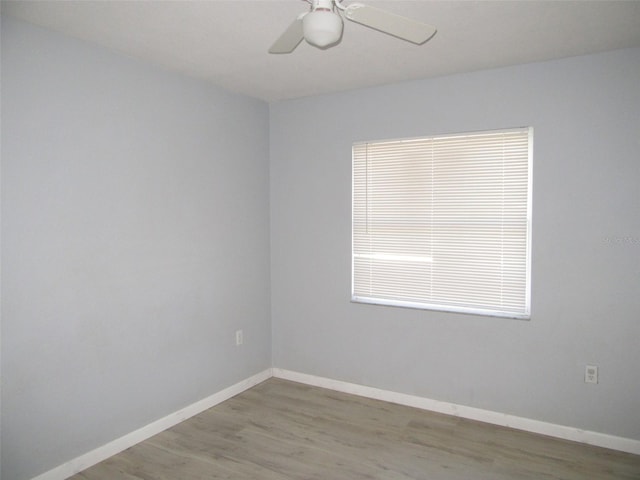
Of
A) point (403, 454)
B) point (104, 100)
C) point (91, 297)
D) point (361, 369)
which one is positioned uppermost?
point (104, 100)

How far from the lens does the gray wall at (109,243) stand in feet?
7.55

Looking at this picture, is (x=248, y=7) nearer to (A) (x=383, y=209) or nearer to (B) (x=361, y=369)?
(A) (x=383, y=209)

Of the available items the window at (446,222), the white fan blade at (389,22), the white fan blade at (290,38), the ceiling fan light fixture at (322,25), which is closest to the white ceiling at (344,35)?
the white fan blade at (290,38)

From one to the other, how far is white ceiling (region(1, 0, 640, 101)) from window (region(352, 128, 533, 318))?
0.59m

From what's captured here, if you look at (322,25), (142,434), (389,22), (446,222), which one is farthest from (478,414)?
(322,25)

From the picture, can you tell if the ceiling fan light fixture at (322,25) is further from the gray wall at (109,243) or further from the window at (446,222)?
the window at (446,222)

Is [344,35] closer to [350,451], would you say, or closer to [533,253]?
[533,253]

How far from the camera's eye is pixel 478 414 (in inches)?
127

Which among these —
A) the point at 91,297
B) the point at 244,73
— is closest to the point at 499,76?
the point at 244,73

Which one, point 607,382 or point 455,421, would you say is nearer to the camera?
point 607,382

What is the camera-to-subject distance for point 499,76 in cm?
308

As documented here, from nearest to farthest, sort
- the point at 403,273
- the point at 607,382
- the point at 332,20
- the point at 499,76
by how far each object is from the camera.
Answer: the point at 332,20 < the point at 607,382 < the point at 499,76 < the point at 403,273

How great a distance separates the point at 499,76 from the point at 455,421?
2519 mm

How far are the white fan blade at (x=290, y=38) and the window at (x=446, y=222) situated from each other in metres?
1.58
